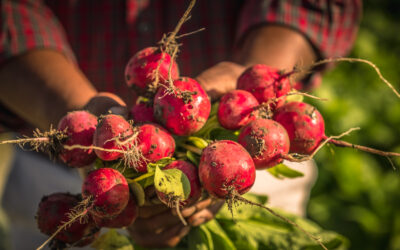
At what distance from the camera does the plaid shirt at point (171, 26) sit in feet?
5.22

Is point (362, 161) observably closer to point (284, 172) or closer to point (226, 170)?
point (284, 172)

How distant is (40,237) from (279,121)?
1.69 m

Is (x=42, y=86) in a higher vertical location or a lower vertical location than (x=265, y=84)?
lower

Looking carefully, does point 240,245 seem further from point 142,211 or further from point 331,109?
point 331,109

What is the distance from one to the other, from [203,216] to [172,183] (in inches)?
14.3

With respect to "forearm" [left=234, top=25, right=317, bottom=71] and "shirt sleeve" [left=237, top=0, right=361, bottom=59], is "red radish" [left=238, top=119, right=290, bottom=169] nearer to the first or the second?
"forearm" [left=234, top=25, right=317, bottom=71]

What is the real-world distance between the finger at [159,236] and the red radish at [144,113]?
357 millimetres

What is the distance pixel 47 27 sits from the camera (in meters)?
1.49

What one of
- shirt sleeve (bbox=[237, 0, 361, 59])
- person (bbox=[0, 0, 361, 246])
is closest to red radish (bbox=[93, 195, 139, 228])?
person (bbox=[0, 0, 361, 246])

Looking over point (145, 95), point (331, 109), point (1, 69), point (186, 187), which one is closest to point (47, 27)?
point (1, 69)

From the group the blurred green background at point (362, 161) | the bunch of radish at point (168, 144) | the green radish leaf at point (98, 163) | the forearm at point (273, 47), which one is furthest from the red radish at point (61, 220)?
the blurred green background at point (362, 161)

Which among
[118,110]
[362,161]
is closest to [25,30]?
[118,110]

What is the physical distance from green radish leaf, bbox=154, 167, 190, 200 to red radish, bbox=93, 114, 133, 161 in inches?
4.5

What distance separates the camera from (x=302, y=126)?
35.4 inches
